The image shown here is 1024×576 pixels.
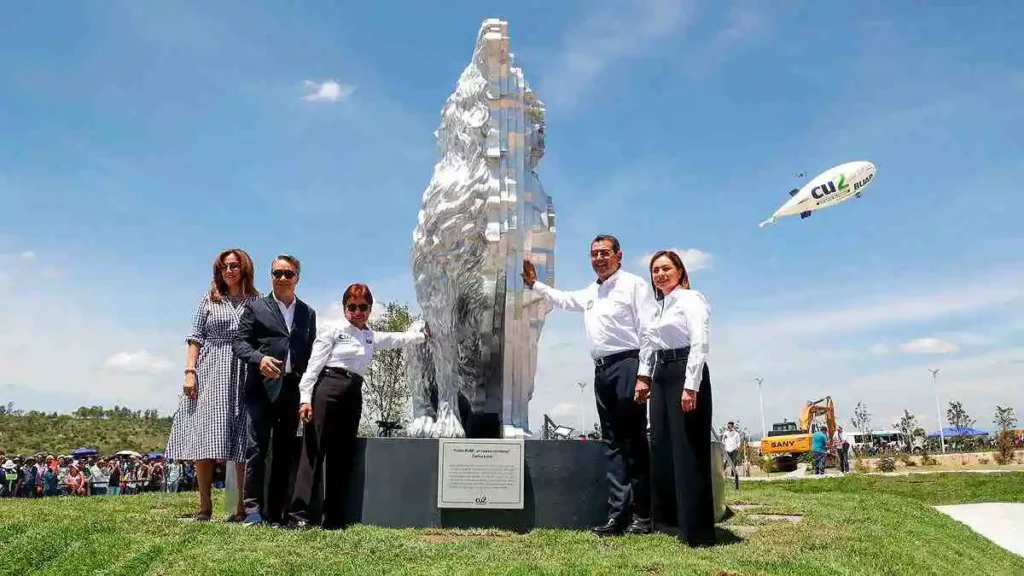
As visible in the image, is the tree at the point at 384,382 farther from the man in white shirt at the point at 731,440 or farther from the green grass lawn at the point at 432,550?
the green grass lawn at the point at 432,550

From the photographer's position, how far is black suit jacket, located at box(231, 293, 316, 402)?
4.93m

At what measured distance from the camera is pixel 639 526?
4652 millimetres

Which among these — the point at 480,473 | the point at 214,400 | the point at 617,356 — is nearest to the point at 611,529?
the point at 480,473

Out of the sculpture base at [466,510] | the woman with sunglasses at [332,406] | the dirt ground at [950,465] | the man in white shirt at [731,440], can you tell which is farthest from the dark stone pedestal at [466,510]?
the dirt ground at [950,465]

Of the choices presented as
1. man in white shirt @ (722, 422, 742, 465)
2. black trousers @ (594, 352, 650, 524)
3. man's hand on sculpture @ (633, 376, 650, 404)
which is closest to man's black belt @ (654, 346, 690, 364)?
man's hand on sculpture @ (633, 376, 650, 404)

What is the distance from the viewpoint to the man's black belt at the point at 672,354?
4.26m

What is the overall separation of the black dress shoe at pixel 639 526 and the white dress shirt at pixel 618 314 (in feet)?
3.48

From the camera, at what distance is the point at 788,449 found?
86.6 feet

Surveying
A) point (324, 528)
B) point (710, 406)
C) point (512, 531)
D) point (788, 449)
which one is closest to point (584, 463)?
point (512, 531)

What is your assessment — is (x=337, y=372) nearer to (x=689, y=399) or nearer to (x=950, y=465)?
(x=689, y=399)

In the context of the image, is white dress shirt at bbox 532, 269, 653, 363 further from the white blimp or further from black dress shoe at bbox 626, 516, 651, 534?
the white blimp

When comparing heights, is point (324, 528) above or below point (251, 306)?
below

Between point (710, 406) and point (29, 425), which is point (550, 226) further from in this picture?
point (29, 425)

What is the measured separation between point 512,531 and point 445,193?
2.69 m
